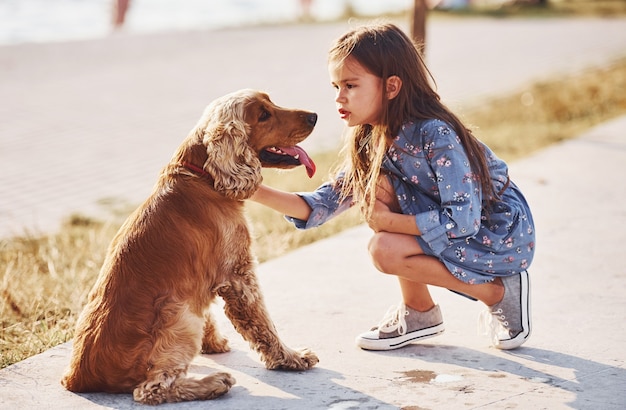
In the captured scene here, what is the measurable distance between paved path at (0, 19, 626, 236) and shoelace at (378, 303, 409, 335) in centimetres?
316

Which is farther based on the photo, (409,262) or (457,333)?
(457,333)

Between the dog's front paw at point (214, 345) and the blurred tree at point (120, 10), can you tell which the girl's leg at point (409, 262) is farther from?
the blurred tree at point (120, 10)

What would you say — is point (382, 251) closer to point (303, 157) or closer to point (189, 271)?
point (303, 157)

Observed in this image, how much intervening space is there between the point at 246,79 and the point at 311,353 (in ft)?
29.1

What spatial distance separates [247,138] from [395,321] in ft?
3.69

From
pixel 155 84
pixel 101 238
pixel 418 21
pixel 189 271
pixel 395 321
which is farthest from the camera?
pixel 155 84

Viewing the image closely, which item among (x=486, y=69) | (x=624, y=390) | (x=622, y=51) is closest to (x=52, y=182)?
(x=624, y=390)

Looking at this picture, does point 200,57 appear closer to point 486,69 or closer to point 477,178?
point 486,69

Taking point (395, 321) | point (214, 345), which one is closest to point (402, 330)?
point (395, 321)

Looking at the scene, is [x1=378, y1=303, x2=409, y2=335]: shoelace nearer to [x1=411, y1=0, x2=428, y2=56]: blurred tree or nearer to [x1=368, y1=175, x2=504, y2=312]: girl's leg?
[x1=368, y1=175, x2=504, y2=312]: girl's leg

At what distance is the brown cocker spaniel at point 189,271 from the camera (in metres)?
3.51

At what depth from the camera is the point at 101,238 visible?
19.8 ft

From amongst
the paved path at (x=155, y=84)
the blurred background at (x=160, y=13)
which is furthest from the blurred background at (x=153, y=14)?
the paved path at (x=155, y=84)

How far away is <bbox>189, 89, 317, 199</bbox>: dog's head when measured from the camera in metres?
3.69
